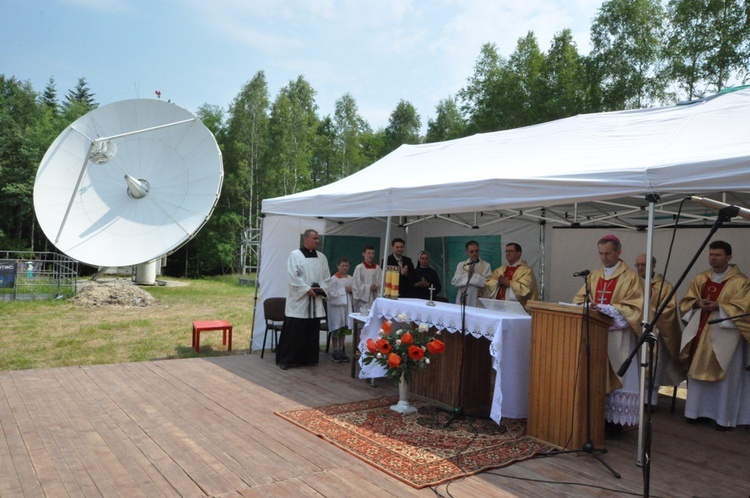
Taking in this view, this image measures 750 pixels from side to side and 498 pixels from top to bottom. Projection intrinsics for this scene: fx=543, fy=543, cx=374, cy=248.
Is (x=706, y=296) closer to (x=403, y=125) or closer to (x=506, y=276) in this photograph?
(x=506, y=276)

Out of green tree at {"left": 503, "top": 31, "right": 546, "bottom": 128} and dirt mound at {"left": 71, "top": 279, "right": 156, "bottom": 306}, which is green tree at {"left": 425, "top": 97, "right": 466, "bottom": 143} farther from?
dirt mound at {"left": 71, "top": 279, "right": 156, "bottom": 306}

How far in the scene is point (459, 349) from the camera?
212 inches

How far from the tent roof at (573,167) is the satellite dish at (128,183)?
6.29 m

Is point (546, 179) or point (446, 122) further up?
point (446, 122)

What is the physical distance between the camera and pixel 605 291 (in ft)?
16.5

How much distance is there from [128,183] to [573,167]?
12.2 m

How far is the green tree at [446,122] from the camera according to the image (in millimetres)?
34719

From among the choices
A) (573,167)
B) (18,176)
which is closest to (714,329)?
(573,167)

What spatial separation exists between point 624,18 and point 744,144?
20664mm

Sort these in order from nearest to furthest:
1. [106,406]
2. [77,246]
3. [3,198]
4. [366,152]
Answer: [106,406] → [77,246] → [3,198] → [366,152]

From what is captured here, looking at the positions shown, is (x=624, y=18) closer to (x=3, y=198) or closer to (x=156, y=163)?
(x=156, y=163)

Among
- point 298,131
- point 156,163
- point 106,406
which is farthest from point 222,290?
point 106,406

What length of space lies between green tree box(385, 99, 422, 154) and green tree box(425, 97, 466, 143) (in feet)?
5.11

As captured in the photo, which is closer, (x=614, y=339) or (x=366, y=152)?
(x=614, y=339)
